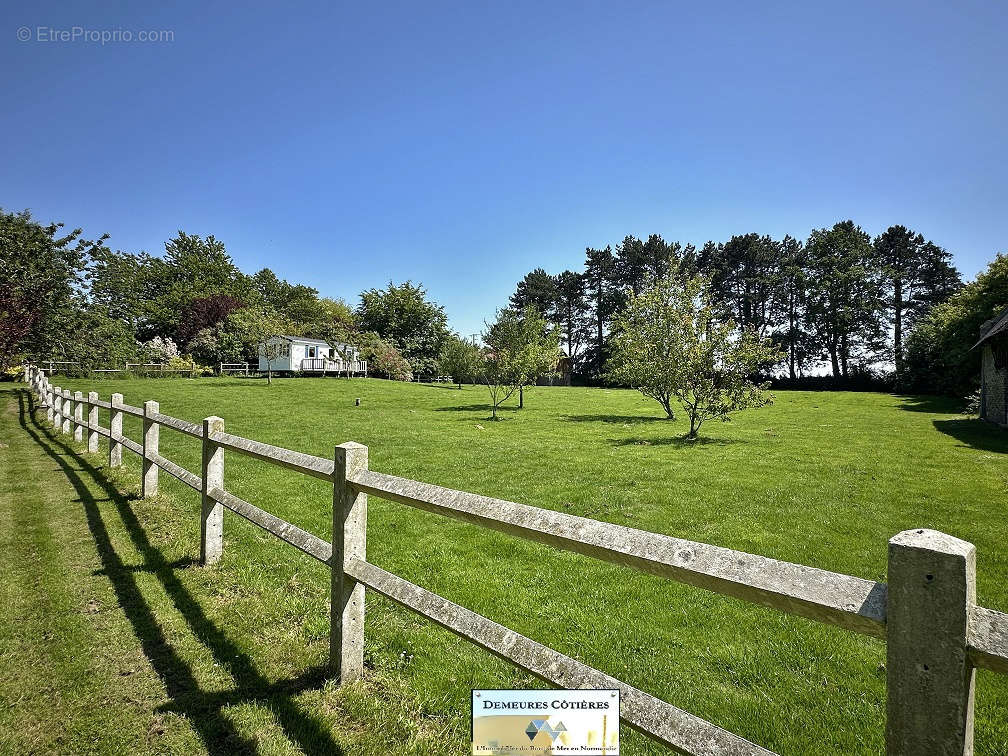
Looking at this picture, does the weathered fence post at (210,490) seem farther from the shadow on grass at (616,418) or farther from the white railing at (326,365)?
the white railing at (326,365)

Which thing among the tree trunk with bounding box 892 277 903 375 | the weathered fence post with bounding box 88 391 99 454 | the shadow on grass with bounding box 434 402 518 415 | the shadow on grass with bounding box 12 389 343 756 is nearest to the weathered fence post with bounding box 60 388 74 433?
the weathered fence post with bounding box 88 391 99 454

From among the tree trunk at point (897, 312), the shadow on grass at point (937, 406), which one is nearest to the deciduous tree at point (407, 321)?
the shadow on grass at point (937, 406)

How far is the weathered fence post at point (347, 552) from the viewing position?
322cm

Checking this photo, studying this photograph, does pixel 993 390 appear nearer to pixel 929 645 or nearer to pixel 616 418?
pixel 616 418

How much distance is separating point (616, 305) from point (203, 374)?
46.8 m

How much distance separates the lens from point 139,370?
3747 centimetres

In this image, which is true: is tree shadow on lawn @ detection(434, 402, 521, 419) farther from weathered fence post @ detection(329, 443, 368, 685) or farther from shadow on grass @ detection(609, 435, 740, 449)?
weathered fence post @ detection(329, 443, 368, 685)

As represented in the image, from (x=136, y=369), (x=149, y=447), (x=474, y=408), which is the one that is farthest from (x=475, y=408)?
(x=136, y=369)

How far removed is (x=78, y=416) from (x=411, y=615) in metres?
10.5

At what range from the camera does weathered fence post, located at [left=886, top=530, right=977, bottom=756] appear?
1.20 metres

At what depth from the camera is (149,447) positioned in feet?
22.2

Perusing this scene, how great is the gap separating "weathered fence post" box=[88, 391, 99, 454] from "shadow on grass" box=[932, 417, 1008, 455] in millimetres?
21327

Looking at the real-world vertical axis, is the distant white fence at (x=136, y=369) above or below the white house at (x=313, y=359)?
below

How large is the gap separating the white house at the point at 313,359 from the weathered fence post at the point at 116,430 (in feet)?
112
